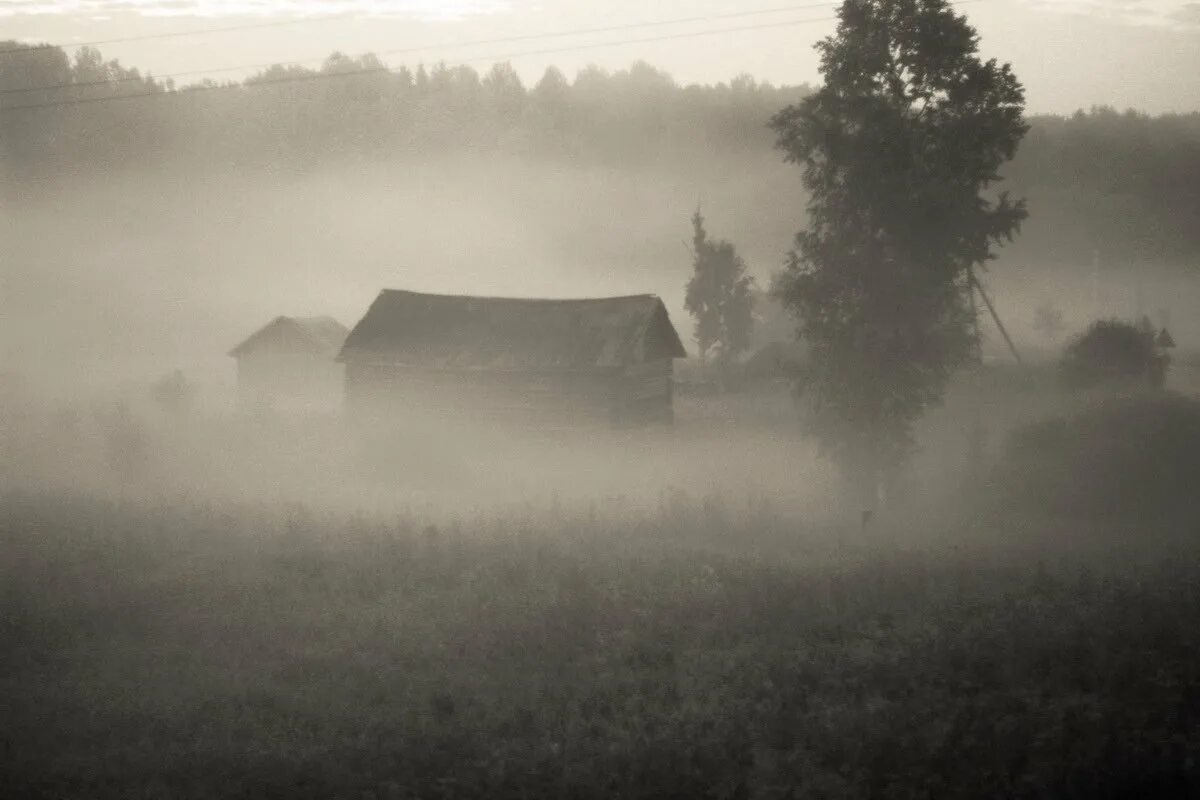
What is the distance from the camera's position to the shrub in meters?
38.6

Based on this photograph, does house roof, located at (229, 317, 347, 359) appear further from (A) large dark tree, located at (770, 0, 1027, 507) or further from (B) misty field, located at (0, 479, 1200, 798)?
(A) large dark tree, located at (770, 0, 1027, 507)

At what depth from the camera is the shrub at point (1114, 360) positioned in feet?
127

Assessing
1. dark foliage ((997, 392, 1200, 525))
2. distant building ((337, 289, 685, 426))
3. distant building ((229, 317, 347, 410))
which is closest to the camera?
dark foliage ((997, 392, 1200, 525))

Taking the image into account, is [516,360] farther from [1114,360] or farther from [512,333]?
[1114,360]

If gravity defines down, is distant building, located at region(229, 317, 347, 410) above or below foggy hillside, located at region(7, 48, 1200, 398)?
below

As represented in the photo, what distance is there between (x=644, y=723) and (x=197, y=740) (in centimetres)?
497

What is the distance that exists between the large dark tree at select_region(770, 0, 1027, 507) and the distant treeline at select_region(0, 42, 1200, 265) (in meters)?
69.3

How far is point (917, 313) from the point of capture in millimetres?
24031

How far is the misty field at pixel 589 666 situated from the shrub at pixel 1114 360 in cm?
1952

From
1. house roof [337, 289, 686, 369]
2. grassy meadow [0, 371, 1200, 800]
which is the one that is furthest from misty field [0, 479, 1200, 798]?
house roof [337, 289, 686, 369]

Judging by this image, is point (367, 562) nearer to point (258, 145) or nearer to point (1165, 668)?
point (1165, 668)

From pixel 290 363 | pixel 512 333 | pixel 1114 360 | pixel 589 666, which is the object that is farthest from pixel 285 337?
pixel 589 666

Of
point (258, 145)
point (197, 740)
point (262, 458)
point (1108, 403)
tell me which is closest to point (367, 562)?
point (197, 740)

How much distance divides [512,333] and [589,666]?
85.0 ft
